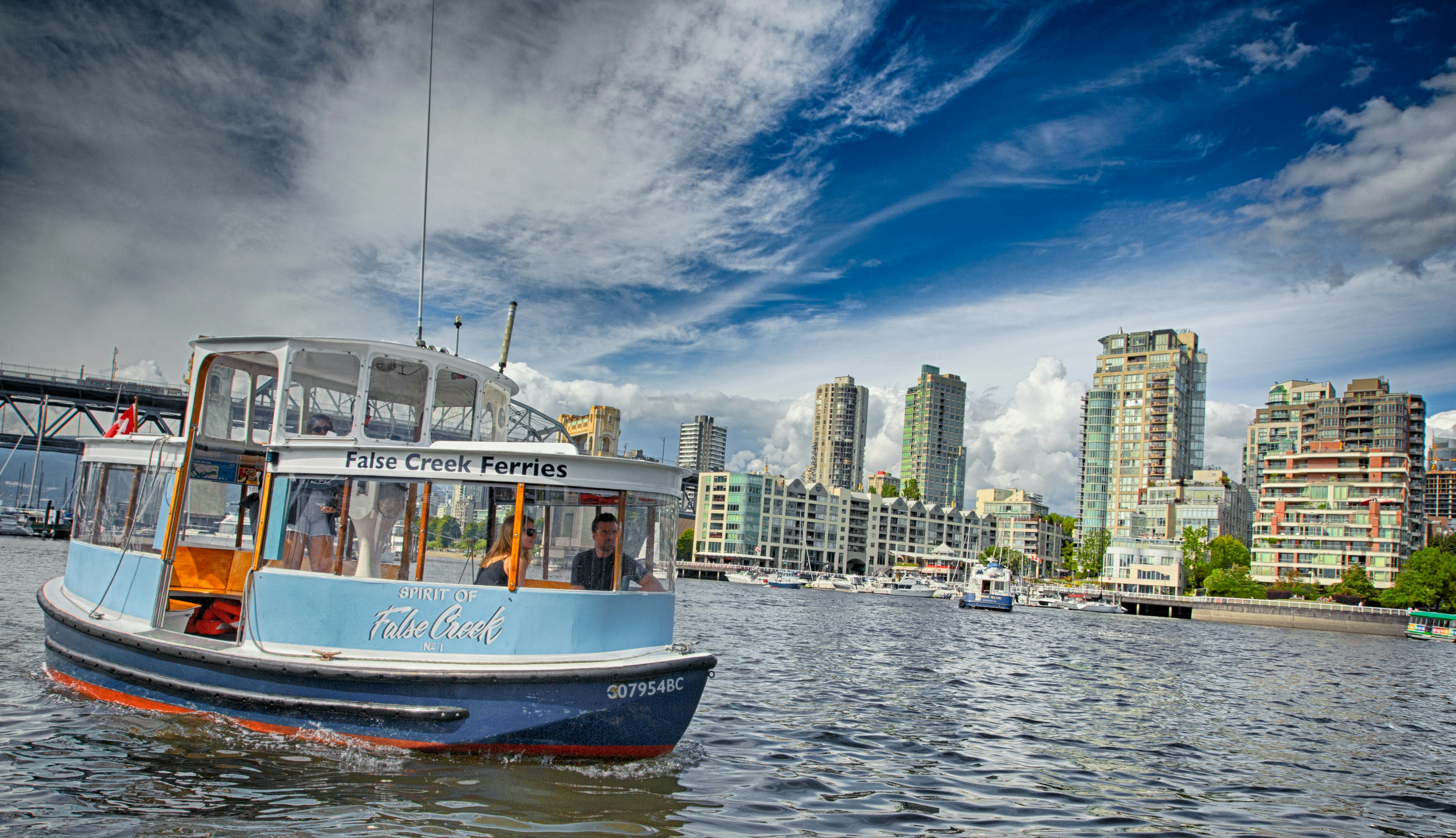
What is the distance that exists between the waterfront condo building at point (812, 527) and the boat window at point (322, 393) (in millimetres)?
134907

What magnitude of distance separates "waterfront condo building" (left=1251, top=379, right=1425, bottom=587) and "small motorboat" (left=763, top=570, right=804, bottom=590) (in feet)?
170

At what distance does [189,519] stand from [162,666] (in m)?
2.48

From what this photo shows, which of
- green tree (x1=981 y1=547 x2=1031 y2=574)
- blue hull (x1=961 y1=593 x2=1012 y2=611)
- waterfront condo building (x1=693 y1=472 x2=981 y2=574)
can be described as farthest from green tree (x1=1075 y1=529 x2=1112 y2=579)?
blue hull (x1=961 y1=593 x2=1012 y2=611)

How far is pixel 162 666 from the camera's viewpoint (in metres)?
10.1

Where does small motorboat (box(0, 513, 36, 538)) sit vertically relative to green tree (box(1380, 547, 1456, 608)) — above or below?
below

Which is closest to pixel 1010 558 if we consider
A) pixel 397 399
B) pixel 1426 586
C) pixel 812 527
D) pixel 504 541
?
pixel 812 527

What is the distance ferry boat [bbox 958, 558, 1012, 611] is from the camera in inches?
3189

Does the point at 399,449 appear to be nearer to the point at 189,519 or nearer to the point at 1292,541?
the point at 189,519

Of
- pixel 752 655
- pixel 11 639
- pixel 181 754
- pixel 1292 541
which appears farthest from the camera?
pixel 1292 541

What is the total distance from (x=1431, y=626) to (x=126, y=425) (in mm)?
92592

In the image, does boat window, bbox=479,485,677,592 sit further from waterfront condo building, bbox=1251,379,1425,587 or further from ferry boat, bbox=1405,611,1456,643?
waterfront condo building, bbox=1251,379,1425,587

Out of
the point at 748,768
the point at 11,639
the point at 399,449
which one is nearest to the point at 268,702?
the point at 399,449

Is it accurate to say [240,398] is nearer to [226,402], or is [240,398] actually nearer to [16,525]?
[226,402]

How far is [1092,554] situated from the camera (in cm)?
13700
